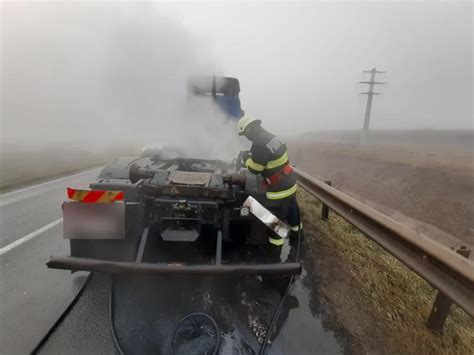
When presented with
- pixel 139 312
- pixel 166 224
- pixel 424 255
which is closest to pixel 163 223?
pixel 166 224

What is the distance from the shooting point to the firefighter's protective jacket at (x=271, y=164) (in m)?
3.93

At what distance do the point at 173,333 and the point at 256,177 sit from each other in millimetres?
2154

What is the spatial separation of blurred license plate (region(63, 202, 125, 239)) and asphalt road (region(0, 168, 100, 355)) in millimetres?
623

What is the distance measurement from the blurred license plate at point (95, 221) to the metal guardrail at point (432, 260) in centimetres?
268

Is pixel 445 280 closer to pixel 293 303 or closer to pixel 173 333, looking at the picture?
pixel 293 303

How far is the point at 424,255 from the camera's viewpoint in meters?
2.38

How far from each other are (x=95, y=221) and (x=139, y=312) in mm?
1075

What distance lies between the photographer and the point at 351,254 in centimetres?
386

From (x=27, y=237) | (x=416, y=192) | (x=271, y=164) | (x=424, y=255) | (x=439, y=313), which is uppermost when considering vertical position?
(x=271, y=164)

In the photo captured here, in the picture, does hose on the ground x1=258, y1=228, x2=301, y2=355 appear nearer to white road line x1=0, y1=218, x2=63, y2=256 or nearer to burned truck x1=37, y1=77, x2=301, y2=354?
burned truck x1=37, y1=77, x2=301, y2=354

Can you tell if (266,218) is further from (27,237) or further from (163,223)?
(27,237)

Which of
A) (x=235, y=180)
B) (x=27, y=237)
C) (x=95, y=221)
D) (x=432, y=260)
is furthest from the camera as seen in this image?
(x=27, y=237)

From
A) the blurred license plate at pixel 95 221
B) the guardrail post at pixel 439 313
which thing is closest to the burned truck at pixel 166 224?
the blurred license plate at pixel 95 221

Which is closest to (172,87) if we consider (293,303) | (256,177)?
(256,177)
